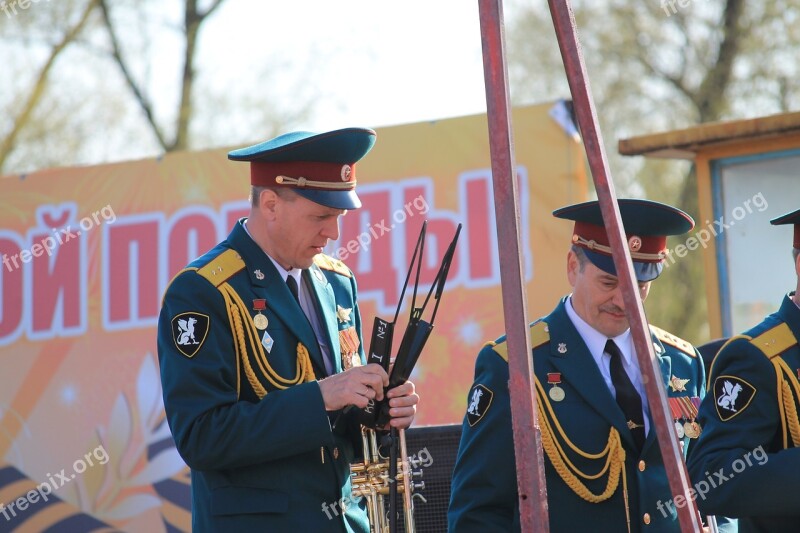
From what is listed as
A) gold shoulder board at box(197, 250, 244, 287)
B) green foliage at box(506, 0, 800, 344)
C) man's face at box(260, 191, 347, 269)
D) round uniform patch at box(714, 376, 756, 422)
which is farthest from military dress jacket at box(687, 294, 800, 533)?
green foliage at box(506, 0, 800, 344)

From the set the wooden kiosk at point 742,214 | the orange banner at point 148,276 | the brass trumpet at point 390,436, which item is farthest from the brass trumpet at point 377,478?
the wooden kiosk at point 742,214

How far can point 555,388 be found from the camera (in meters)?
3.59

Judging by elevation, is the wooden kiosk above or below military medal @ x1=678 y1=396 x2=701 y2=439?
above

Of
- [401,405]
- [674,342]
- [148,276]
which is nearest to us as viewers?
[401,405]

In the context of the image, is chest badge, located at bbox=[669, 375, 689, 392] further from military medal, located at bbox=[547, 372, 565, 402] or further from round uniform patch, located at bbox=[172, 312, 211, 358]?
round uniform patch, located at bbox=[172, 312, 211, 358]

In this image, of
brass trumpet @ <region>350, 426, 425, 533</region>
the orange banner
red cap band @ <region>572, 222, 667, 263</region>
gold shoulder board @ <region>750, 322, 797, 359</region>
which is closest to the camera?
gold shoulder board @ <region>750, 322, 797, 359</region>

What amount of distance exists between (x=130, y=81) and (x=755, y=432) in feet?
41.0

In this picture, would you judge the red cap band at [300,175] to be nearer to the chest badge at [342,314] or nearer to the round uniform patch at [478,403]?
the chest badge at [342,314]

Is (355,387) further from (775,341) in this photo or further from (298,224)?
(775,341)

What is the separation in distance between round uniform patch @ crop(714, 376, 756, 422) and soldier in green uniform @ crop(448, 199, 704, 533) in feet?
0.83

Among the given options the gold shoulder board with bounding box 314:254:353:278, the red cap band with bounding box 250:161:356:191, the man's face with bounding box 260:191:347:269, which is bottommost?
the gold shoulder board with bounding box 314:254:353:278

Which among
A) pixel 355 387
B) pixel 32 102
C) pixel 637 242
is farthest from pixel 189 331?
pixel 32 102

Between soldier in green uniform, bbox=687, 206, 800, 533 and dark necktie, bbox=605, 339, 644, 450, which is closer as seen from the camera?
soldier in green uniform, bbox=687, 206, 800, 533

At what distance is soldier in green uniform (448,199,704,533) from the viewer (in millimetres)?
A: 3459
